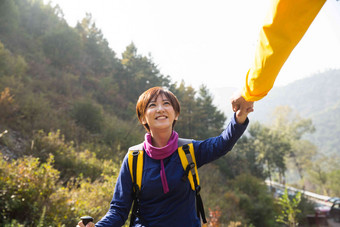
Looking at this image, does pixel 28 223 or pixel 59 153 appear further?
pixel 59 153

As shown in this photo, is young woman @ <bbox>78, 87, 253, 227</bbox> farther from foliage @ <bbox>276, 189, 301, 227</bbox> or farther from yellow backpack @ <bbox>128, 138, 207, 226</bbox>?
foliage @ <bbox>276, 189, 301, 227</bbox>

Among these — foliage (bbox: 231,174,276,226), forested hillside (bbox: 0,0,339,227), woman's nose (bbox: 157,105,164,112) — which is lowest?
foliage (bbox: 231,174,276,226)

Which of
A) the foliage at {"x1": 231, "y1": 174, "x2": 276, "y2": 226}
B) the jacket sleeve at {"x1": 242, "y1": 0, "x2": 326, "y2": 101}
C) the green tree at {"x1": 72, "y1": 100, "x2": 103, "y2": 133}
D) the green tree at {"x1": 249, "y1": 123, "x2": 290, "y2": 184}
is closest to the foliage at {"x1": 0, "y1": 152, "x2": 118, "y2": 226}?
the jacket sleeve at {"x1": 242, "y1": 0, "x2": 326, "y2": 101}

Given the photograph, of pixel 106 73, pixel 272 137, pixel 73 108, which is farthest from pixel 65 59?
pixel 272 137

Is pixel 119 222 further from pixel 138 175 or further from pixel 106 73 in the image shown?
pixel 106 73

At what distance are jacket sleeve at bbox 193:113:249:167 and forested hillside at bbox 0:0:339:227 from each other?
281cm

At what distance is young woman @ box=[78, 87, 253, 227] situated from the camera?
55.7 inches

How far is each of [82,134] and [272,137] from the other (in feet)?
106

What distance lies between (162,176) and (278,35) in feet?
3.50

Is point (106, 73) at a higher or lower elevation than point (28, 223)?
higher

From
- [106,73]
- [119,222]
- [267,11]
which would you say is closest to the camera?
[267,11]

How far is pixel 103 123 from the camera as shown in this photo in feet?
42.6

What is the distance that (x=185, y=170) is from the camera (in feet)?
4.85

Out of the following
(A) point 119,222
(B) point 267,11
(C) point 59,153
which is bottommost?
(A) point 119,222
